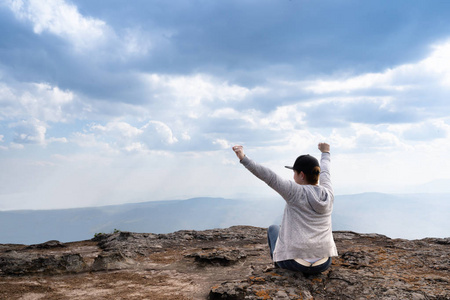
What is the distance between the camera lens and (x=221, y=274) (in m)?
8.02

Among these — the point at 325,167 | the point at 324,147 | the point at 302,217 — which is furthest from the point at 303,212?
the point at 324,147

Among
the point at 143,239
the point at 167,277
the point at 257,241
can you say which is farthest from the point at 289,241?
the point at 143,239

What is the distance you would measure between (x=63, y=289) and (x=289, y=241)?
A: 5.81 meters

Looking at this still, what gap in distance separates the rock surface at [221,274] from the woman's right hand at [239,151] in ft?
9.21

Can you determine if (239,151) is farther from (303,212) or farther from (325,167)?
(325,167)

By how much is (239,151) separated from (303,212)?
1573mm

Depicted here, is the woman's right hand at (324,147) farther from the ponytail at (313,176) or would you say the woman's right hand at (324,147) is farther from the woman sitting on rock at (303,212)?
the ponytail at (313,176)

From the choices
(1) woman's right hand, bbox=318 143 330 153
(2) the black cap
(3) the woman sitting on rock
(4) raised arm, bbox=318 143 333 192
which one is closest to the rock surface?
(3) the woman sitting on rock

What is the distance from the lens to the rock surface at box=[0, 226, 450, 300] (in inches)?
241

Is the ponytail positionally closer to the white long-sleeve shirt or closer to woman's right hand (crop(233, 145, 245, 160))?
the white long-sleeve shirt

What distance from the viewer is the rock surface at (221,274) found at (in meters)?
6.13

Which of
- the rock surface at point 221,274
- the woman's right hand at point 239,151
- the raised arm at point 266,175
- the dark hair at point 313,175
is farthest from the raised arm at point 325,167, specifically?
the rock surface at point 221,274

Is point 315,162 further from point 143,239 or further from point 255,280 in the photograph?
point 143,239

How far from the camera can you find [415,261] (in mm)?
8672
